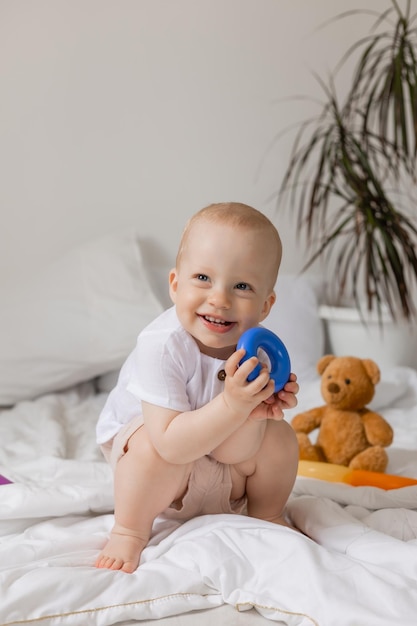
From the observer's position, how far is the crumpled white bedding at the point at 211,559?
1018 mm

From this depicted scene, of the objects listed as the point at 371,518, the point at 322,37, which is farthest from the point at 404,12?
the point at 371,518

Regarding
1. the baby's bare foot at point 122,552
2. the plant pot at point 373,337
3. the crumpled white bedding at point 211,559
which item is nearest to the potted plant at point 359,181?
the plant pot at point 373,337

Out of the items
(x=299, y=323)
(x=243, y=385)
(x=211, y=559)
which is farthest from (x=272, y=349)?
(x=299, y=323)

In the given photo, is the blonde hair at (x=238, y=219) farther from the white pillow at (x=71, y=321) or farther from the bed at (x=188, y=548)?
the white pillow at (x=71, y=321)

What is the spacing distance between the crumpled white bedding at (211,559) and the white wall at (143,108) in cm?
133

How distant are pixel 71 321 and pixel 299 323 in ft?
2.35

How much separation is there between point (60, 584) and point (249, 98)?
2.10m

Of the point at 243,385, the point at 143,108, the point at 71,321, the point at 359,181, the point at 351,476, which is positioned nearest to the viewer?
the point at 243,385

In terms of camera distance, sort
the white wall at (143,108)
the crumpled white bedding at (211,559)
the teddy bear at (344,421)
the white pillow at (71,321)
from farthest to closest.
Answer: the white wall at (143,108), the white pillow at (71,321), the teddy bear at (344,421), the crumpled white bedding at (211,559)

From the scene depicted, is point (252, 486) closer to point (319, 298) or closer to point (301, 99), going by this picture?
point (319, 298)

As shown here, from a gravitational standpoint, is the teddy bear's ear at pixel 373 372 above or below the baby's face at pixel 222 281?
below

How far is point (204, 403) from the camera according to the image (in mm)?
1229

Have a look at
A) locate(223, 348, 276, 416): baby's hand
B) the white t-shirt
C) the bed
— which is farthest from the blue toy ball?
the bed

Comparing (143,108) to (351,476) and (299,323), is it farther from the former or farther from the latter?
(351,476)
